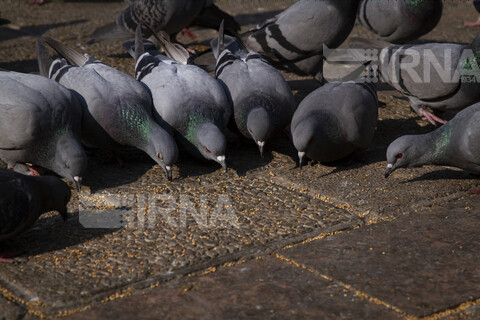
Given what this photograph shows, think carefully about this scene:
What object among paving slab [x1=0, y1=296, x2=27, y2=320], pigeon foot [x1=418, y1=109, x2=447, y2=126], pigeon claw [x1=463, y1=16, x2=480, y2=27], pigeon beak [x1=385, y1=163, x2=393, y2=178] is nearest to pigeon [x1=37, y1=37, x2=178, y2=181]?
pigeon beak [x1=385, y1=163, x2=393, y2=178]

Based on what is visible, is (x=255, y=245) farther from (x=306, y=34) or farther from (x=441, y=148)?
(x=306, y=34)

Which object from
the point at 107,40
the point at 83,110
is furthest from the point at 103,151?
the point at 107,40

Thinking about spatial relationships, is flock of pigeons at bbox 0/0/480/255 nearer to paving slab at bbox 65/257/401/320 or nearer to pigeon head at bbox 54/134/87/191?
pigeon head at bbox 54/134/87/191

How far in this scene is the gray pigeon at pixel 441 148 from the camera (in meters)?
4.87

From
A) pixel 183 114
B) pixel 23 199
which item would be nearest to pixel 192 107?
pixel 183 114

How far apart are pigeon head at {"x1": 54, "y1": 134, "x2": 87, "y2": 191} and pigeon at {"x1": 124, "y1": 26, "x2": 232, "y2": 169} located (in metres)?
0.84

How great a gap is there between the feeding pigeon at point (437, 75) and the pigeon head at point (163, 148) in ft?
8.29

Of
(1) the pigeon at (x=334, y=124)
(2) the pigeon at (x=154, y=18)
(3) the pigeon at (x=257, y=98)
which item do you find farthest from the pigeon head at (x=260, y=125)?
(2) the pigeon at (x=154, y=18)

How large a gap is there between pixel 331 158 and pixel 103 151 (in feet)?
6.60

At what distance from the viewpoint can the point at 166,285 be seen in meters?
3.53

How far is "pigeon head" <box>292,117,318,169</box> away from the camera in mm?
5078

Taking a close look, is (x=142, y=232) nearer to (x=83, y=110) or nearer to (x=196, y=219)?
(x=196, y=219)

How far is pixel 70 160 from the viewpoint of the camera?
476cm

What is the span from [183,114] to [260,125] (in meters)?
0.63
